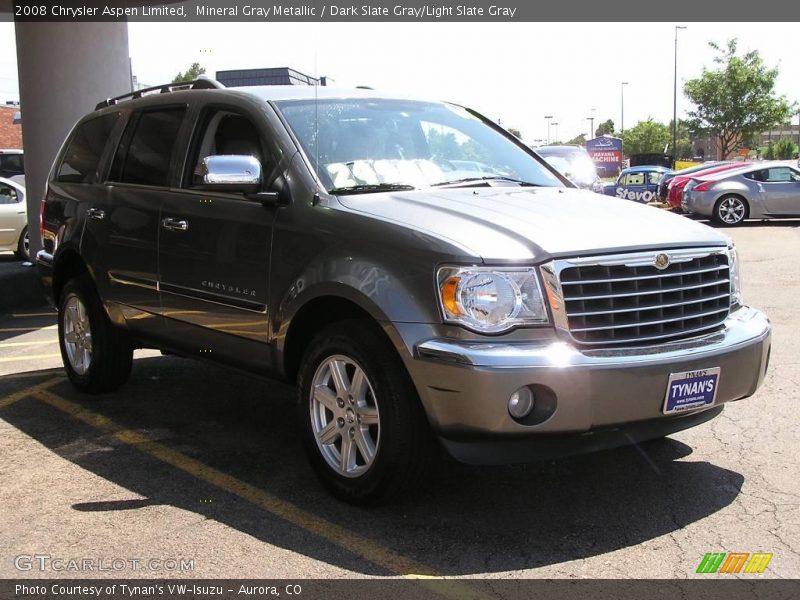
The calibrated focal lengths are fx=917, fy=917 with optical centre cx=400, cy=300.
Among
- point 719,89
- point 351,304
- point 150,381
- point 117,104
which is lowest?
point 150,381

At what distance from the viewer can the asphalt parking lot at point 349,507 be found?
364 centimetres

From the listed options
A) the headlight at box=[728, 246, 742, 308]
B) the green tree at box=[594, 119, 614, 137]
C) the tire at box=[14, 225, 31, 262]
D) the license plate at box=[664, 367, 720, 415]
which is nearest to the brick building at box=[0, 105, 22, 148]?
the tire at box=[14, 225, 31, 262]

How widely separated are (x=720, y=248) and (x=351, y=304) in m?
1.74

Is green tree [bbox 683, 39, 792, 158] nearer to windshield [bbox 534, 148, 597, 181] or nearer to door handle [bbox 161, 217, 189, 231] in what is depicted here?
windshield [bbox 534, 148, 597, 181]

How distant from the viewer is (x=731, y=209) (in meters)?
20.1

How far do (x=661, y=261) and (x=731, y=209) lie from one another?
1738 centimetres

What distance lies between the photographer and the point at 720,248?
169 inches

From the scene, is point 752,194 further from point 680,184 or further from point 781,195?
point 680,184

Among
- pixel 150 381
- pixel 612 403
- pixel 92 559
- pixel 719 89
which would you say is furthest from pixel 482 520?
pixel 719 89

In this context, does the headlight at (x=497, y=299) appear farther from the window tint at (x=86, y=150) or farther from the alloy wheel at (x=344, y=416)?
the window tint at (x=86, y=150)

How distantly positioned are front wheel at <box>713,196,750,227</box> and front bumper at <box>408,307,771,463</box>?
57.1ft

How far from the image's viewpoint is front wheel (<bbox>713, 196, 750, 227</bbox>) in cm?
2006

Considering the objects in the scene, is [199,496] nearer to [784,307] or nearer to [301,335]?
[301,335]

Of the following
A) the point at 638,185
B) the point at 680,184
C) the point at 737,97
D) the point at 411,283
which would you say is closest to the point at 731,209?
the point at 680,184
